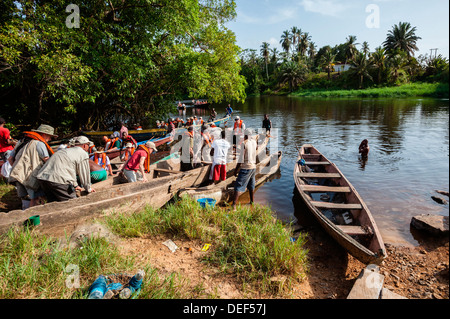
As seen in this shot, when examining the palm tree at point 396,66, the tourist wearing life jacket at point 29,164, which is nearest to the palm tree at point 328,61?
the palm tree at point 396,66

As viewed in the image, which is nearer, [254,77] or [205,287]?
[205,287]

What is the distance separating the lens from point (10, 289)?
104 inches

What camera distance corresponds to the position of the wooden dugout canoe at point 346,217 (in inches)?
162

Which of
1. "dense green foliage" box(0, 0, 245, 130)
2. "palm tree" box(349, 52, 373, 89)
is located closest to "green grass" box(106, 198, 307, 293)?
"dense green foliage" box(0, 0, 245, 130)

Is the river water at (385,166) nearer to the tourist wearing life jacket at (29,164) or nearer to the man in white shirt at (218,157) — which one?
the man in white shirt at (218,157)

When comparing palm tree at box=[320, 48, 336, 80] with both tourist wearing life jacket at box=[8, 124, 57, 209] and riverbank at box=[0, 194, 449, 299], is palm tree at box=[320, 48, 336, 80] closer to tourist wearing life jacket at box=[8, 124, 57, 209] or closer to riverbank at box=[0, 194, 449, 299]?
riverbank at box=[0, 194, 449, 299]

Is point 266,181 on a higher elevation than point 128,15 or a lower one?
lower

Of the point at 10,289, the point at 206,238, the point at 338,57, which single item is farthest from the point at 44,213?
the point at 338,57

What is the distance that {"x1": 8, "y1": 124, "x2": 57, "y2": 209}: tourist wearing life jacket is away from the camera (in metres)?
4.55

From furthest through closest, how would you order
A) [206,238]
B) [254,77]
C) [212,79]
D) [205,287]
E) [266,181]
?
[254,77]
[212,79]
[266,181]
[206,238]
[205,287]

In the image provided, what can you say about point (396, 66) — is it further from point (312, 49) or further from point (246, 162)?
point (246, 162)

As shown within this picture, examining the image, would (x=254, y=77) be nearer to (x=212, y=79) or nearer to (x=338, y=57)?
(x=338, y=57)

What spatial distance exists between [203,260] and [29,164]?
3848mm

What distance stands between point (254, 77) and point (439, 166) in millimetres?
61458
